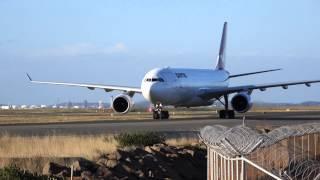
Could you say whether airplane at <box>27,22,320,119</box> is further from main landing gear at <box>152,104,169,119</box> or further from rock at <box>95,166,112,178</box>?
rock at <box>95,166,112,178</box>

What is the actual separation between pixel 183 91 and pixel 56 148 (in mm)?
29170

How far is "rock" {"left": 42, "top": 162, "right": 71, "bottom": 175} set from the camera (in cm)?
1524

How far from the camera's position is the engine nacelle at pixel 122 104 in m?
48.8

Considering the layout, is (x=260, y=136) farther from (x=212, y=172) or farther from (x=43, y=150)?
(x=43, y=150)

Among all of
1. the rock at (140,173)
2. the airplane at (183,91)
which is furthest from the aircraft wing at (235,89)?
the rock at (140,173)

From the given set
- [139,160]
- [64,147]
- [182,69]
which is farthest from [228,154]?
[182,69]

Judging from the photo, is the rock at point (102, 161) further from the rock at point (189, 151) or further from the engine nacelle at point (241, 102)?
the engine nacelle at point (241, 102)

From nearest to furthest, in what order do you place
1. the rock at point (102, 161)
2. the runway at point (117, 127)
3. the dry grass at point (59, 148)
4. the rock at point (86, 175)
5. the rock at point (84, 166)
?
1. the rock at point (86, 175)
2. the rock at point (84, 166)
3. the rock at point (102, 161)
4. the dry grass at point (59, 148)
5. the runway at point (117, 127)

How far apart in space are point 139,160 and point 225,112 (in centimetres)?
3219

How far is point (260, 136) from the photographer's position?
11.2 meters

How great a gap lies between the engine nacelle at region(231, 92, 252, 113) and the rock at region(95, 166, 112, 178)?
32.6 m

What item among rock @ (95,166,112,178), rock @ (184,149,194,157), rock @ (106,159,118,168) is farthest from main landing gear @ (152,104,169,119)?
rock @ (95,166,112,178)

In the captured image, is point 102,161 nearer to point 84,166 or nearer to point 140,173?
point 140,173

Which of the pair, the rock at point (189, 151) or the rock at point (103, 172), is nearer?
the rock at point (103, 172)
